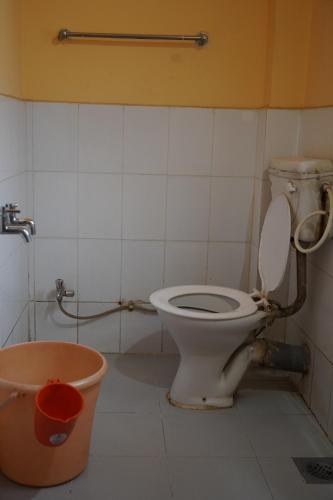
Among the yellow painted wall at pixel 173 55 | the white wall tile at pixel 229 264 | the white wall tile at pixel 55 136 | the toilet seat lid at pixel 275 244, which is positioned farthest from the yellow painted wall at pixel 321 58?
the white wall tile at pixel 55 136

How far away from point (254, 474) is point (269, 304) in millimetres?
692

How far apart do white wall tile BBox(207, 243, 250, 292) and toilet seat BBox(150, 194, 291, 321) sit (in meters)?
0.29

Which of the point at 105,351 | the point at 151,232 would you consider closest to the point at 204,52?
the point at 151,232

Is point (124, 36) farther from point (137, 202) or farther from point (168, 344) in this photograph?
point (168, 344)

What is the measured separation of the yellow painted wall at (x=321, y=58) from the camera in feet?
7.53

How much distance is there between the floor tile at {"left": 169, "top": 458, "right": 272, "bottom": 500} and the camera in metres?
1.79

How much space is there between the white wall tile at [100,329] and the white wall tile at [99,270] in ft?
0.14

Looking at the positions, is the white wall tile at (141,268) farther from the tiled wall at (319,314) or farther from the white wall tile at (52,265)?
the tiled wall at (319,314)

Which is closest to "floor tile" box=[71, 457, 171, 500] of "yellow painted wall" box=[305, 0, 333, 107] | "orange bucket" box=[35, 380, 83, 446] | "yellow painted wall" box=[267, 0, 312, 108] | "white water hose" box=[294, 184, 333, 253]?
"orange bucket" box=[35, 380, 83, 446]

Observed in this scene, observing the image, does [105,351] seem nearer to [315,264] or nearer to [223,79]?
[315,264]

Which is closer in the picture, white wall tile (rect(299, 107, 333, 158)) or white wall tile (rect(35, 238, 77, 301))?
white wall tile (rect(299, 107, 333, 158))

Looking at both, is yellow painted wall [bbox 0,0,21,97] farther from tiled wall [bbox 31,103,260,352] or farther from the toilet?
the toilet

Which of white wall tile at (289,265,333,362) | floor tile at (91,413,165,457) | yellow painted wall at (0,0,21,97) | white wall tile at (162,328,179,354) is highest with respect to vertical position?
yellow painted wall at (0,0,21,97)

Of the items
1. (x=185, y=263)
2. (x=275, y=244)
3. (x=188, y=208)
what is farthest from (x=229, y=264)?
(x=275, y=244)
